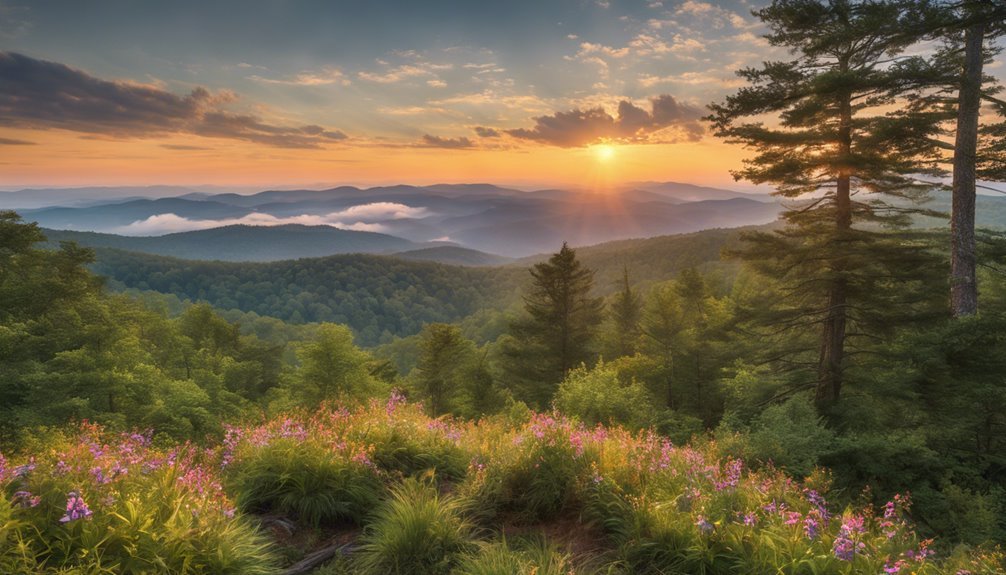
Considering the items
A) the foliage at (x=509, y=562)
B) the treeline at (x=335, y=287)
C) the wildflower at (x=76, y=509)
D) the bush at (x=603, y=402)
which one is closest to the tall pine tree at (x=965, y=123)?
the bush at (x=603, y=402)

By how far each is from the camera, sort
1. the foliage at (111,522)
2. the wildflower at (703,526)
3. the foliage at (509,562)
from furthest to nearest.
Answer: the wildflower at (703,526)
the foliage at (509,562)
the foliage at (111,522)

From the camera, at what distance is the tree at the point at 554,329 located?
28.3 meters

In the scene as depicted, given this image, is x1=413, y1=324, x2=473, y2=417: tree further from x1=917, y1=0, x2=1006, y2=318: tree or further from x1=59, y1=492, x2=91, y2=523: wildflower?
x1=59, y1=492, x2=91, y2=523: wildflower

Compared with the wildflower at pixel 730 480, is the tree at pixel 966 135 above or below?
above

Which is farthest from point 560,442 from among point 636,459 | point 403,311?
point 403,311

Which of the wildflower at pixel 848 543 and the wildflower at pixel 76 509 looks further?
the wildflower at pixel 848 543

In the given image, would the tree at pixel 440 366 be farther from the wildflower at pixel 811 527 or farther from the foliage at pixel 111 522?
the wildflower at pixel 811 527

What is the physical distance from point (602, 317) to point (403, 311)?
13426 centimetres

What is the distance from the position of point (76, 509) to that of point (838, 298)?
15953mm

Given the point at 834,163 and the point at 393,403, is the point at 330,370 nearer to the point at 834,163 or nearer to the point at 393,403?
the point at 393,403

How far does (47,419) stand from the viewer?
563 inches

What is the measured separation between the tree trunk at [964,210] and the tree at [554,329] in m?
17.8

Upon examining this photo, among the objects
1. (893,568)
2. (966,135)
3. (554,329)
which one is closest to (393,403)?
(893,568)

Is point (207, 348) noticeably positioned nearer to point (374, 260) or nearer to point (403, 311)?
point (403, 311)
